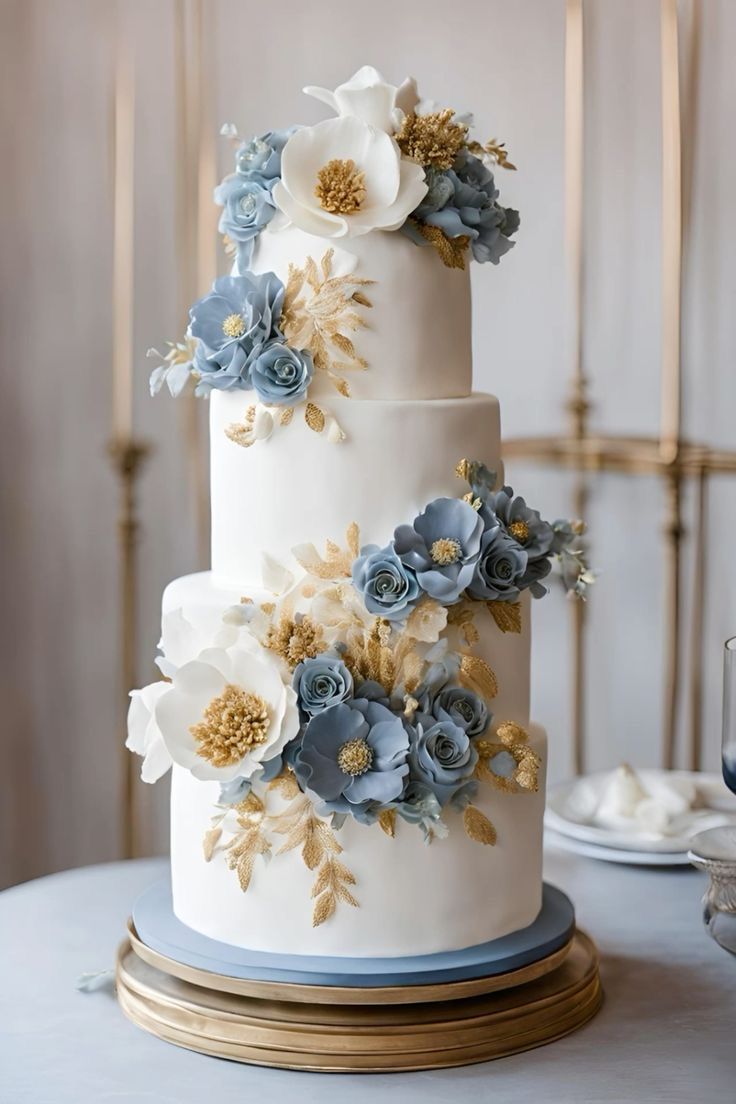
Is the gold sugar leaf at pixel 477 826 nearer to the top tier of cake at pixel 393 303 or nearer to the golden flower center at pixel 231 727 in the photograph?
the golden flower center at pixel 231 727

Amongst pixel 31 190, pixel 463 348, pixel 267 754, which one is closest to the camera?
pixel 267 754

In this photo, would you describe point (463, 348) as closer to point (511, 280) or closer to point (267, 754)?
point (267, 754)

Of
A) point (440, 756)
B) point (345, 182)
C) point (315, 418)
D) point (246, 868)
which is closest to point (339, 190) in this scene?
point (345, 182)

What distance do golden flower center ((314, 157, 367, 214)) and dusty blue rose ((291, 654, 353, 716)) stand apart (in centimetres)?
43

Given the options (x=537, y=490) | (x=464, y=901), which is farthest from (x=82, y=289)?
(x=464, y=901)

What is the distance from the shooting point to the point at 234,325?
4.67 feet

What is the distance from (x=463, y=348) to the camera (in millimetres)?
1502

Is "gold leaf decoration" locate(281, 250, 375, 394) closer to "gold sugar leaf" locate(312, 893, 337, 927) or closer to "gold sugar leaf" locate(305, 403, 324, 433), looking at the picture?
"gold sugar leaf" locate(305, 403, 324, 433)

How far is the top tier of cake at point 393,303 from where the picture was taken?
143 centimetres

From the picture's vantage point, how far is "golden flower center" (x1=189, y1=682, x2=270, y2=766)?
1.36m

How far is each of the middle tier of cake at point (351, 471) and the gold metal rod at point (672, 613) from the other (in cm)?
163

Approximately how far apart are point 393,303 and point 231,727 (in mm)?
442

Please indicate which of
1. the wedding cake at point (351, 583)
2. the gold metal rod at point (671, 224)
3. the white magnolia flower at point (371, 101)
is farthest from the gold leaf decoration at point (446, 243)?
the gold metal rod at point (671, 224)

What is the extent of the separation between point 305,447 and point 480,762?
357 millimetres
